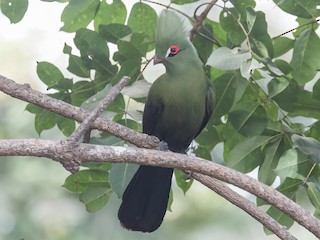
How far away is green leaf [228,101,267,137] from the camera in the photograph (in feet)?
9.84

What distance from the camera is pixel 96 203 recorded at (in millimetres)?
3256

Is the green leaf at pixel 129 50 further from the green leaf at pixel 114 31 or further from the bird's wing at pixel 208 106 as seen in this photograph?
the bird's wing at pixel 208 106

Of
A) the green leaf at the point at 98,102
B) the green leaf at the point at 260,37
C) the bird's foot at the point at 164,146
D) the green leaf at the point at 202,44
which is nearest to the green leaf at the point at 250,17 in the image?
the green leaf at the point at 260,37

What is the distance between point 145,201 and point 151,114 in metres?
0.40

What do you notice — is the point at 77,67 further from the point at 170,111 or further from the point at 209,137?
the point at 209,137

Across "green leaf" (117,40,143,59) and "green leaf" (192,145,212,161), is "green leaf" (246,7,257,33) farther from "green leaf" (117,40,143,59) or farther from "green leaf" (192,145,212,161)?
"green leaf" (192,145,212,161)

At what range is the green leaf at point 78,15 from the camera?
10.3 ft

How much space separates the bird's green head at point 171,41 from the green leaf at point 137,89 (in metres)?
0.11

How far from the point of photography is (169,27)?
312cm

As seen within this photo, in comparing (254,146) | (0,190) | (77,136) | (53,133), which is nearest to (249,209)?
(254,146)

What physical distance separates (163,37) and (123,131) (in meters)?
0.55

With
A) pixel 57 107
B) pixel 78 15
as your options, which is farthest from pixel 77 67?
pixel 57 107

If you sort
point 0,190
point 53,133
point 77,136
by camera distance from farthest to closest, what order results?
point 0,190, point 53,133, point 77,136

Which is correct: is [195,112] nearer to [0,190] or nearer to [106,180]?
[106,180]
